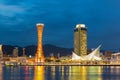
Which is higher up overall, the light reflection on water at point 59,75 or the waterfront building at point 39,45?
the waterfront building at point 39,45

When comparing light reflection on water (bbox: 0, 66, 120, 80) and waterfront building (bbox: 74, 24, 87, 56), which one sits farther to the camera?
waterfront building (bbox: 74, 24, 87, 56)

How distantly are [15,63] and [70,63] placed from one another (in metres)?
20.2

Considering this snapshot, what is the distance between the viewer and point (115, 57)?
550 ft

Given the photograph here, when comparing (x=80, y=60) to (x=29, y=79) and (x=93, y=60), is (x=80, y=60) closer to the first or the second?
(x=93, y=60)

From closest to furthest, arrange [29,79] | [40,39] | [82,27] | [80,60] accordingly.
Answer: [29,79] < [40,39] < [80,60] < [82,27]

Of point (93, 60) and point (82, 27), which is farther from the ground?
point (82, 27)

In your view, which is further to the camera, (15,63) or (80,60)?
(15,63)

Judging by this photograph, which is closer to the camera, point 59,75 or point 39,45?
point 59,75

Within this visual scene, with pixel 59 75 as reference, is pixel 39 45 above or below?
above

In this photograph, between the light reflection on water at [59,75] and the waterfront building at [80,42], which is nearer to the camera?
the light reflection on water at [59,75]

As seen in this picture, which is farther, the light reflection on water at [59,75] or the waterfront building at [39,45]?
the waterfront building at [39,45]

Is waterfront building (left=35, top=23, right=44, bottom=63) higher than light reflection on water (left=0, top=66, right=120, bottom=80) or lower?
higher

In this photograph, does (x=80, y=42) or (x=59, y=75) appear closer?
(x=59, y=75)

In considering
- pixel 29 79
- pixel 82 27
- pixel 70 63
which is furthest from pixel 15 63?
pixel 29 79
